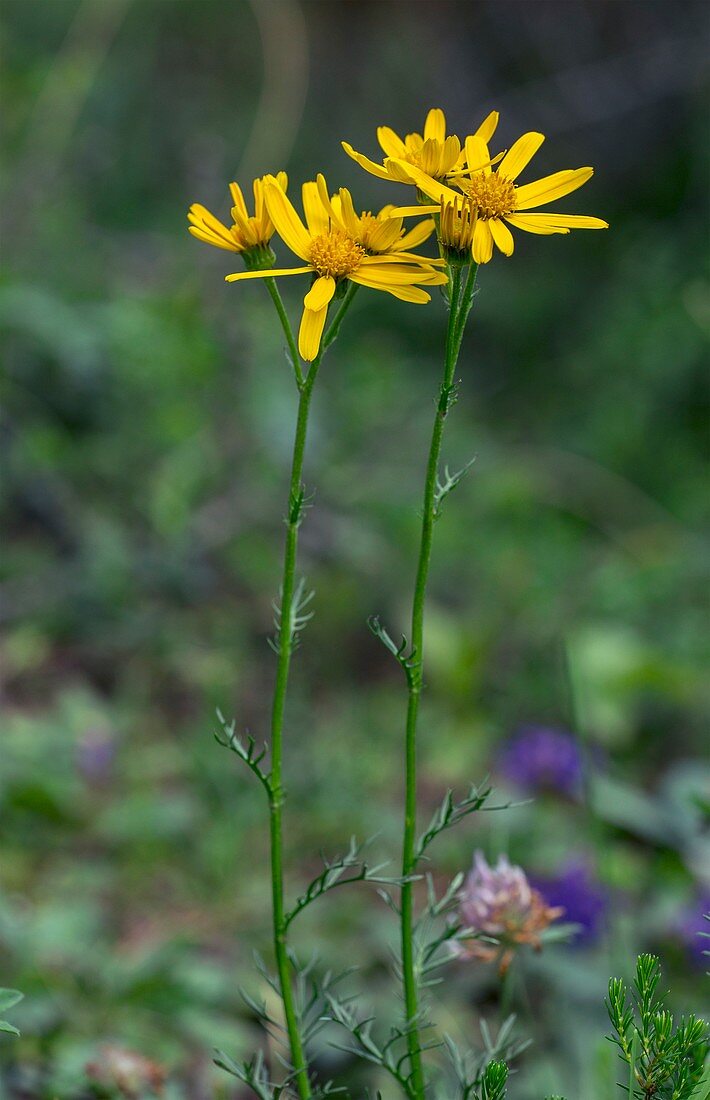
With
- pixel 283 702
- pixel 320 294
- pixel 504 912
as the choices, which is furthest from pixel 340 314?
pixel 504 912

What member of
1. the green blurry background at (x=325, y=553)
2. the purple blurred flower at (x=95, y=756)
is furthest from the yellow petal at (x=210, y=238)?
the purple blurred flower at (x=95, y=756)

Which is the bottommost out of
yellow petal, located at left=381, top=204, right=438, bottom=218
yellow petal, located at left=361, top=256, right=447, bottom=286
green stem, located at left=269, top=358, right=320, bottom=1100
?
green stem, located at left=269, top=358, right=320, bottom=1100

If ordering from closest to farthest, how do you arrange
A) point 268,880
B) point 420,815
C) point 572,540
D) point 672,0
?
1. point 268,880
2. point 420,815
3. point 572,540
4. point 672,0

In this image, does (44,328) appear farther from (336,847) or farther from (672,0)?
(672,0)

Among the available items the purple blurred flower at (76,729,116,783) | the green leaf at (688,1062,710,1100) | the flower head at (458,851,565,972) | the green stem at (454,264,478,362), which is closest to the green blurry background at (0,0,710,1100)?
the purple blurred flower at (76,729,116,783)

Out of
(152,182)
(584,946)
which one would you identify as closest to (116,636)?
(584,946)

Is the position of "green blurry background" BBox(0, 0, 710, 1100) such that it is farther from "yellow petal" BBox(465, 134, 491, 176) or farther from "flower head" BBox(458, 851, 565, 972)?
"yellow petal" BBox(465, 134, 491, 176)
